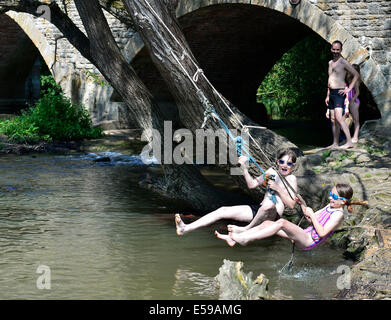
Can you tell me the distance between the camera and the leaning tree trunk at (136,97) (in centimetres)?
840

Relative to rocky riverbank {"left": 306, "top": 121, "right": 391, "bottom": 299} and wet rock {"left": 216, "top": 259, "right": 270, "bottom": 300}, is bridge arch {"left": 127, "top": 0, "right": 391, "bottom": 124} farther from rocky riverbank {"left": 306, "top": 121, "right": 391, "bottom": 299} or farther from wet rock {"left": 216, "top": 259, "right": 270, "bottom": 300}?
wet rock {"left": 216, "top": 259, "right": 270, "bottom": 300}

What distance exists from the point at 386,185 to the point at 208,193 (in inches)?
82.0

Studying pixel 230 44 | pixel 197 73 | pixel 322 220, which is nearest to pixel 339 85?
pixel 197 73

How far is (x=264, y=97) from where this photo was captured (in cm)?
2495

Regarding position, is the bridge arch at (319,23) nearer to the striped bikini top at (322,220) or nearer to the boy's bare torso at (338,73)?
the boy's bare torso at (338,73)

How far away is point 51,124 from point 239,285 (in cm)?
1029

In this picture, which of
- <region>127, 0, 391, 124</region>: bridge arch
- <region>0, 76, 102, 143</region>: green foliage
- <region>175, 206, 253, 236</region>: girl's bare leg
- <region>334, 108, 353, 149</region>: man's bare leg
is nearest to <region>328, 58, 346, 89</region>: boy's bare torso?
<region>334, 108, 353, 149</region>: man's bare leg

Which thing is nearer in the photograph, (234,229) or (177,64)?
(234,229)

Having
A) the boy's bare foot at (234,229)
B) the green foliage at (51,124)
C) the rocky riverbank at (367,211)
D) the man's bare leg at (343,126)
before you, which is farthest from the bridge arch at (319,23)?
the boy's bare foot at (234,229)

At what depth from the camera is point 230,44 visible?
54.0 ft

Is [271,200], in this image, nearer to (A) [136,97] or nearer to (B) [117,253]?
(B) [117,253]

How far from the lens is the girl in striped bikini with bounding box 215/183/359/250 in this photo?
5.89 m

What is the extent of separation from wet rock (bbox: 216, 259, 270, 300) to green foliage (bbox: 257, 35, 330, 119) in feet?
47.1

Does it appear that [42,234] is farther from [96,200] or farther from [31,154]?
[31,154]
